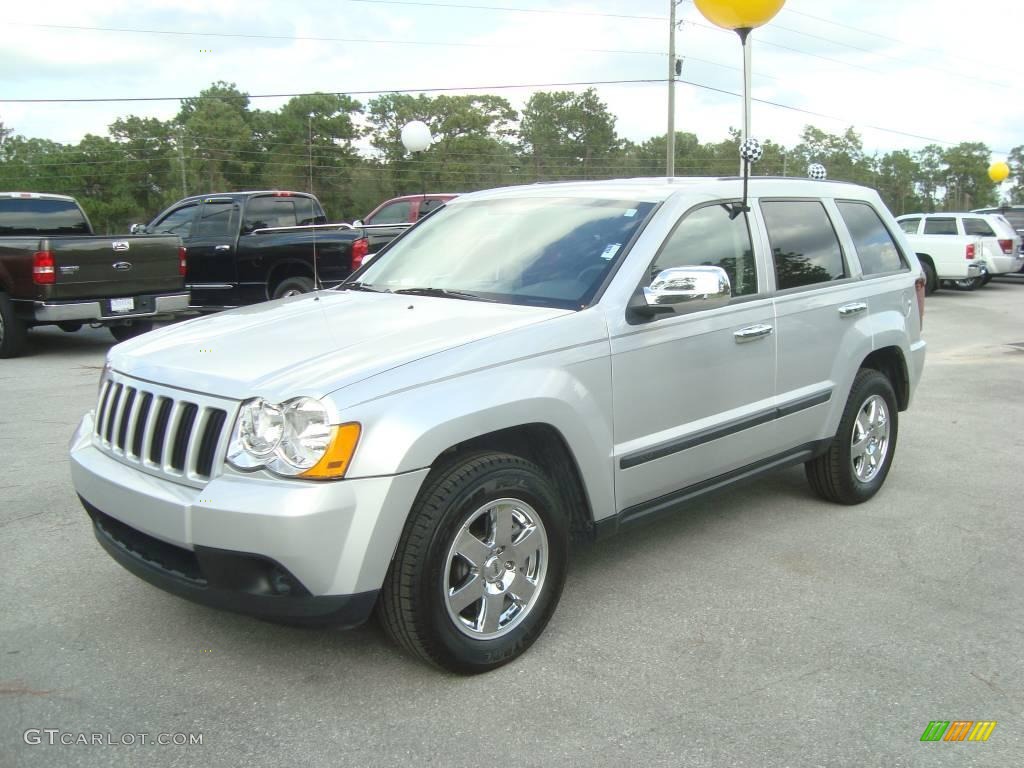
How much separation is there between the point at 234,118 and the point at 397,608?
2759 inches

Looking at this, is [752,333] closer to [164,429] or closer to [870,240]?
[870,240]

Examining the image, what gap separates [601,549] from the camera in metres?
4.46

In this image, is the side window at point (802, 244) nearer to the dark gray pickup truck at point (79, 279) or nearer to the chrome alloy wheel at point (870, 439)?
the chrome alloy wheel at point (870, 439)

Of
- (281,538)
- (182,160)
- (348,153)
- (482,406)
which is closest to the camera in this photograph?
(281,538)

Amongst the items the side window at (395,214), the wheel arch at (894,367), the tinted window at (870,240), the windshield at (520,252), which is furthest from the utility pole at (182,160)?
the wheel arch at (894,367)

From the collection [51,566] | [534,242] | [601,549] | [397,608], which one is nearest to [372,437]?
[397,608]

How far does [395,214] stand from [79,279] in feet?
27.1

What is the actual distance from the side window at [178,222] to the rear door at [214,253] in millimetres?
117

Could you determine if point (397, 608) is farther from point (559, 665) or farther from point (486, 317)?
point (486, 317)

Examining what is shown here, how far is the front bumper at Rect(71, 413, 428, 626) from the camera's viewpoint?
2.74m

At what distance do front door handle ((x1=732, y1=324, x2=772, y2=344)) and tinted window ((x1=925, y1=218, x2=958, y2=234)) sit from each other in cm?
1758

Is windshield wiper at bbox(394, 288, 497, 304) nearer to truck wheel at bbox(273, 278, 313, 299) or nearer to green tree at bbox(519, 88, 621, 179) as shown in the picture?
truck wheel at bbox(273, 278, 313, 299)

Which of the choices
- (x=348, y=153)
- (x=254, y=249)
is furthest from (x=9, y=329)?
(x=348, y=153)

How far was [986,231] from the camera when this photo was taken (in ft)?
65.0
